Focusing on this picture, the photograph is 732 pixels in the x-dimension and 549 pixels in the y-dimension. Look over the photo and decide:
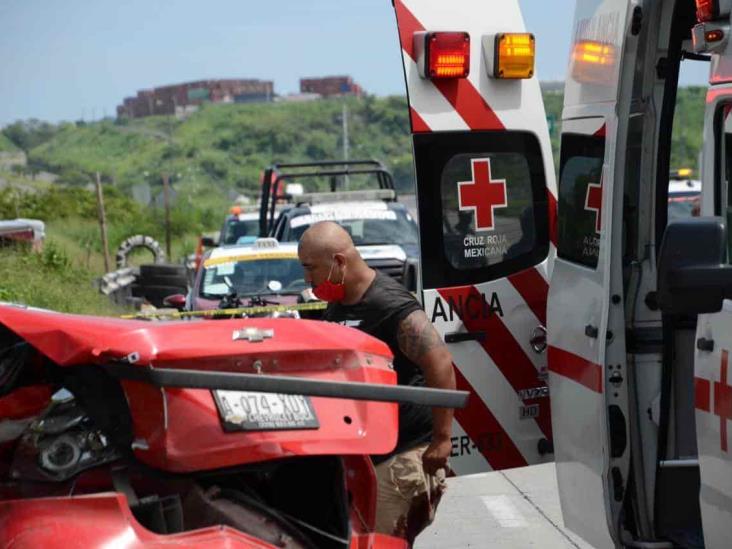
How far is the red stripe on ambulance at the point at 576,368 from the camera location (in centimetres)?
525

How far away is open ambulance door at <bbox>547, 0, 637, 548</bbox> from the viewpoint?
5223 millimetres

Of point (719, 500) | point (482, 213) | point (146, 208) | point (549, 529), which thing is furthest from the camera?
point (146, 208)

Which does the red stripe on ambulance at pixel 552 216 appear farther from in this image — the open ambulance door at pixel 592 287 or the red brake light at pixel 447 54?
the red brake light at pixel 447 54

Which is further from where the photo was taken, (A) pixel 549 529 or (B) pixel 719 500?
(A) pixel 549 529

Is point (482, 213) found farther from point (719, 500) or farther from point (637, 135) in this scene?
point (719, 500)

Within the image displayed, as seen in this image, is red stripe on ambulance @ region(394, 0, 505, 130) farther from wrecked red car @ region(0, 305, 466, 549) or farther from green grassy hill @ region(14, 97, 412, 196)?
green grassy hill @ region(14, 97, 412, 196)

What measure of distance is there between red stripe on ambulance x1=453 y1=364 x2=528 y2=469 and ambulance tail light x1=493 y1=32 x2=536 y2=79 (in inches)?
56.2

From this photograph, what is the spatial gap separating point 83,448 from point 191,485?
1.07 feet

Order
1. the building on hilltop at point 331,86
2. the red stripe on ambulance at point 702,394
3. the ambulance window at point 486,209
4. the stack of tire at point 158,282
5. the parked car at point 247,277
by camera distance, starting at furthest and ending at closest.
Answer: the building on hilltop at point 331,86 < the stack of tire at point 158,282 < the parked car at point 247,277 < the ambulance window at point 486,209 < the red stripe on ambulance at point 702,394

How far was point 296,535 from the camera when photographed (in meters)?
3.82

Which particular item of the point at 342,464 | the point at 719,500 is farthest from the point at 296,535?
the point at 719,500

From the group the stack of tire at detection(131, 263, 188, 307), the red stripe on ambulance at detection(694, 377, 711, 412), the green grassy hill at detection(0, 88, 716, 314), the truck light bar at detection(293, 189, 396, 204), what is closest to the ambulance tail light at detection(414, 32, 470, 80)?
the red stripe on ambulance at detection(694, 377, 711, 412)

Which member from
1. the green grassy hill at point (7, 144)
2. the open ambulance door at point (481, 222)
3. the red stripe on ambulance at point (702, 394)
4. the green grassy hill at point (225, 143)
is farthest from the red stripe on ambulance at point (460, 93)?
the green grassy hill at point (7, 144)

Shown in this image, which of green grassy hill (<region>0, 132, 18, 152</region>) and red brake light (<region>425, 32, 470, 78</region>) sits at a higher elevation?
red brake light (<region>425, 32, 470, 78</region>)
